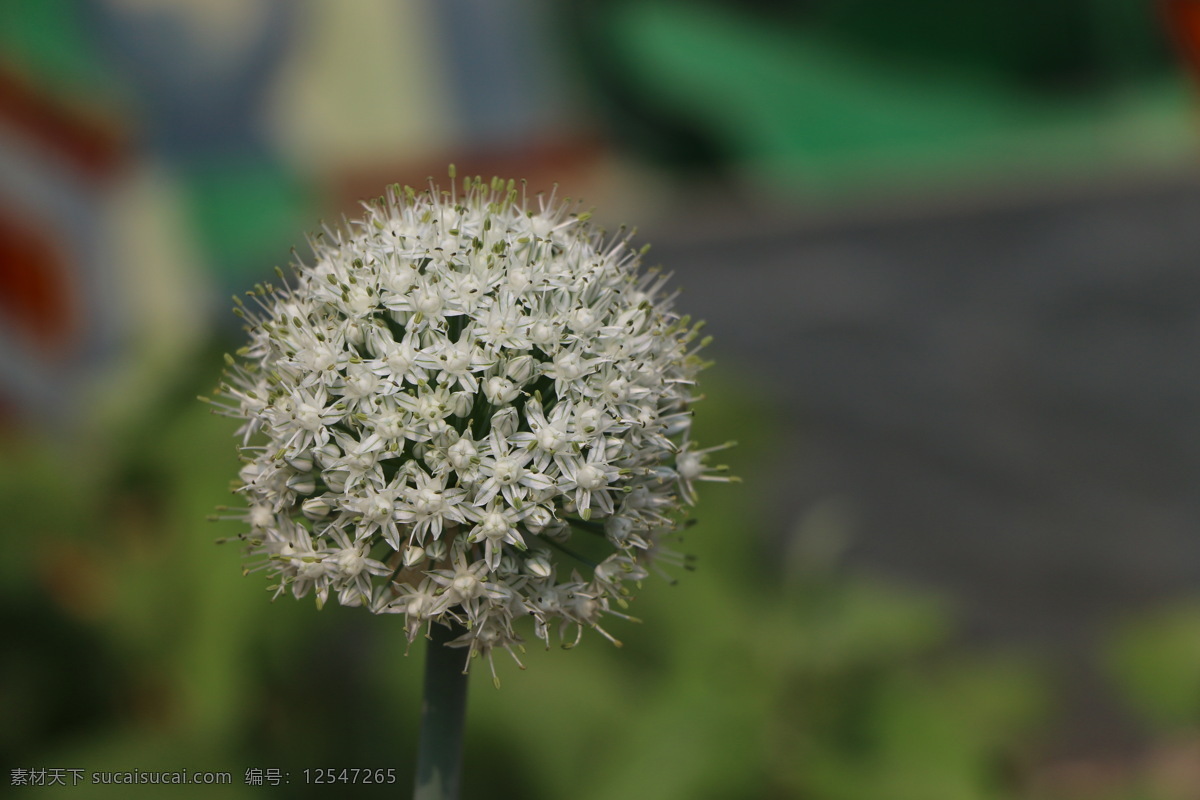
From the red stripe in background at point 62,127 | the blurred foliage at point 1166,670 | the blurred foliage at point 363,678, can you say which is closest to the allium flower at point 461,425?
the blurred foliage at point 363,678

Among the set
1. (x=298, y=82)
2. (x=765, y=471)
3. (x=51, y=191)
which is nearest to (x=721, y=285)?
(x=765, y=471)

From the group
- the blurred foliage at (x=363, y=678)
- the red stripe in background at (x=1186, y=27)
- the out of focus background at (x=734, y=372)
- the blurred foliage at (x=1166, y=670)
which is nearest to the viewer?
the blurred foliage at (x=363, y=678)

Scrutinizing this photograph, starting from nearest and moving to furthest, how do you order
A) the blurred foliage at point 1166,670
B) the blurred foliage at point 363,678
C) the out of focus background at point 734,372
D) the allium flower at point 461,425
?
the allium flower at point 461,425 → the blurred foliage at point 363,678 → the out of focus background at point 734,372 → the blurred foliage at point 1166,670

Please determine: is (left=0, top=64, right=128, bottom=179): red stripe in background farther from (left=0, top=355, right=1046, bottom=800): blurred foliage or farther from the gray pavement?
the gray pavement

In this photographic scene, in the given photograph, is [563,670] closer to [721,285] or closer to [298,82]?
[721,285]

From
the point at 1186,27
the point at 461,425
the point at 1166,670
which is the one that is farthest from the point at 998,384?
the point at 461,425

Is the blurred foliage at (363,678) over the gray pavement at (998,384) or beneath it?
beneath

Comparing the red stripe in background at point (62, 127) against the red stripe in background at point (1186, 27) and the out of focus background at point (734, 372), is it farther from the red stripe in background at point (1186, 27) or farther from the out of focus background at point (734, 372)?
the red stripe in background at point (1186, 27)
